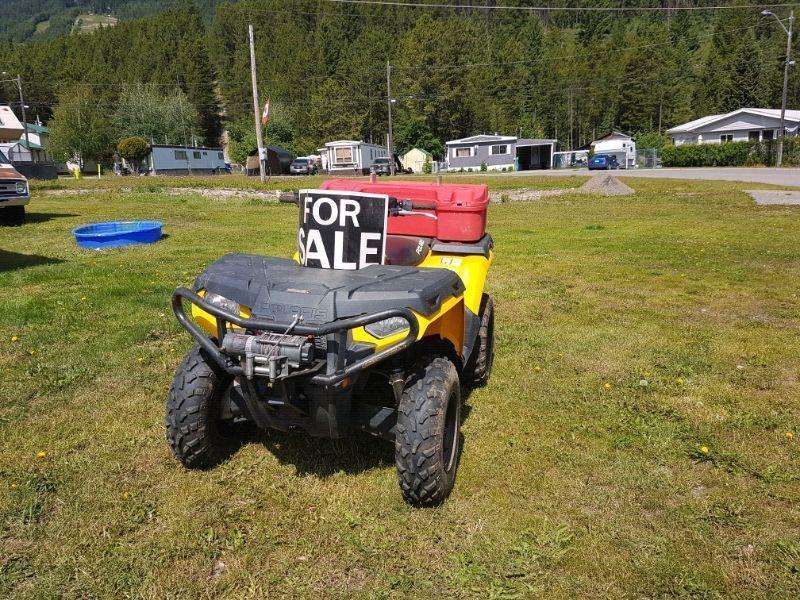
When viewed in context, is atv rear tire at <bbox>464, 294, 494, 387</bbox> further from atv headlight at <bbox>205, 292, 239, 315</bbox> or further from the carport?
the carport

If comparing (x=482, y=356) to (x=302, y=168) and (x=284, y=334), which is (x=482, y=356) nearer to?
(x=284, y=334)

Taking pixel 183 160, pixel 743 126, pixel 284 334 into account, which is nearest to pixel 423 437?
pixel 284 334

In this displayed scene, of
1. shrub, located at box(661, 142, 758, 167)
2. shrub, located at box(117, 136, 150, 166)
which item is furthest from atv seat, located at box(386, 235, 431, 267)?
shrub, located at box(117, 136, 150, 166)

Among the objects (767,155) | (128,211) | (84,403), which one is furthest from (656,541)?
(767,155)

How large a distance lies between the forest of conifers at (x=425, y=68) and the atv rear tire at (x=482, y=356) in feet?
258

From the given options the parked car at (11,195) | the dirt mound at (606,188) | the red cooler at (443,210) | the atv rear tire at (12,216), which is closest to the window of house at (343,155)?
the dirt mound at (606,188)

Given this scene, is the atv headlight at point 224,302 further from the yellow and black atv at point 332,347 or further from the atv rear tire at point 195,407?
the atv rear tire at point 195,407

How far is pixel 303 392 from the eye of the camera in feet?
9.23

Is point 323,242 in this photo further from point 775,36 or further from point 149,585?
point 775,36

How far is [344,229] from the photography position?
3.33m

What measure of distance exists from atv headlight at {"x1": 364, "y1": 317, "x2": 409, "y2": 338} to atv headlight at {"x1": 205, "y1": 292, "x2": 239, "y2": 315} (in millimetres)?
649

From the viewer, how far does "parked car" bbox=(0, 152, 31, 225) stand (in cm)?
1427

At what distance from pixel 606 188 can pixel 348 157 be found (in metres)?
39.6

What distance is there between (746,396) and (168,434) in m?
3.89
